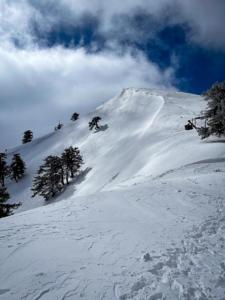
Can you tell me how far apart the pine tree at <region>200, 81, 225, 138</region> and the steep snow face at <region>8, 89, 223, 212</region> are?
2.71 meters

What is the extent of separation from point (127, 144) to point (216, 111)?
29696 mm

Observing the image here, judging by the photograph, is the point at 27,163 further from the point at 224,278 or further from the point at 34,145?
the point at 224,278

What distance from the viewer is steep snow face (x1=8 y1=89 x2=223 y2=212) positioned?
31938 millimetres

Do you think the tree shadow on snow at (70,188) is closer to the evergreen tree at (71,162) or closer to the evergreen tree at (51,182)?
the evergreen tree at (51,182)

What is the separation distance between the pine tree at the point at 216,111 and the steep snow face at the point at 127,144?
2710mm

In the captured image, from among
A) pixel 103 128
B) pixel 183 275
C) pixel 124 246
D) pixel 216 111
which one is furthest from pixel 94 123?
pixel 183 275

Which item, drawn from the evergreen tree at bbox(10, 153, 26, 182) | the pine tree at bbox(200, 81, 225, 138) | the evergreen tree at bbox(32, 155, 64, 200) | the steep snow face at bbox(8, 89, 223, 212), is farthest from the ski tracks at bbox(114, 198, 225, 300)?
the evergreen tree at bbox(10, 153, 26, 182)

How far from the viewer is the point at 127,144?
199 ft

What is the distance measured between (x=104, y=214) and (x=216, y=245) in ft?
16.7

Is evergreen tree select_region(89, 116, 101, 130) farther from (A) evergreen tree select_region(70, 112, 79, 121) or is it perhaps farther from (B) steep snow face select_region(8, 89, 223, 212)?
(A) evergreen tree select_region(70, 112, 79, 121)

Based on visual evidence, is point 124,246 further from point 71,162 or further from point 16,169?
point 16,169

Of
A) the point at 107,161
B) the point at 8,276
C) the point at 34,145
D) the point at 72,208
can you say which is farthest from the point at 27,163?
the point at 8,276

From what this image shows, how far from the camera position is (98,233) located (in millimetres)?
9258

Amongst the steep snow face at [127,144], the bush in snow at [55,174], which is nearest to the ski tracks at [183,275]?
the steep snow face at [127,144]
